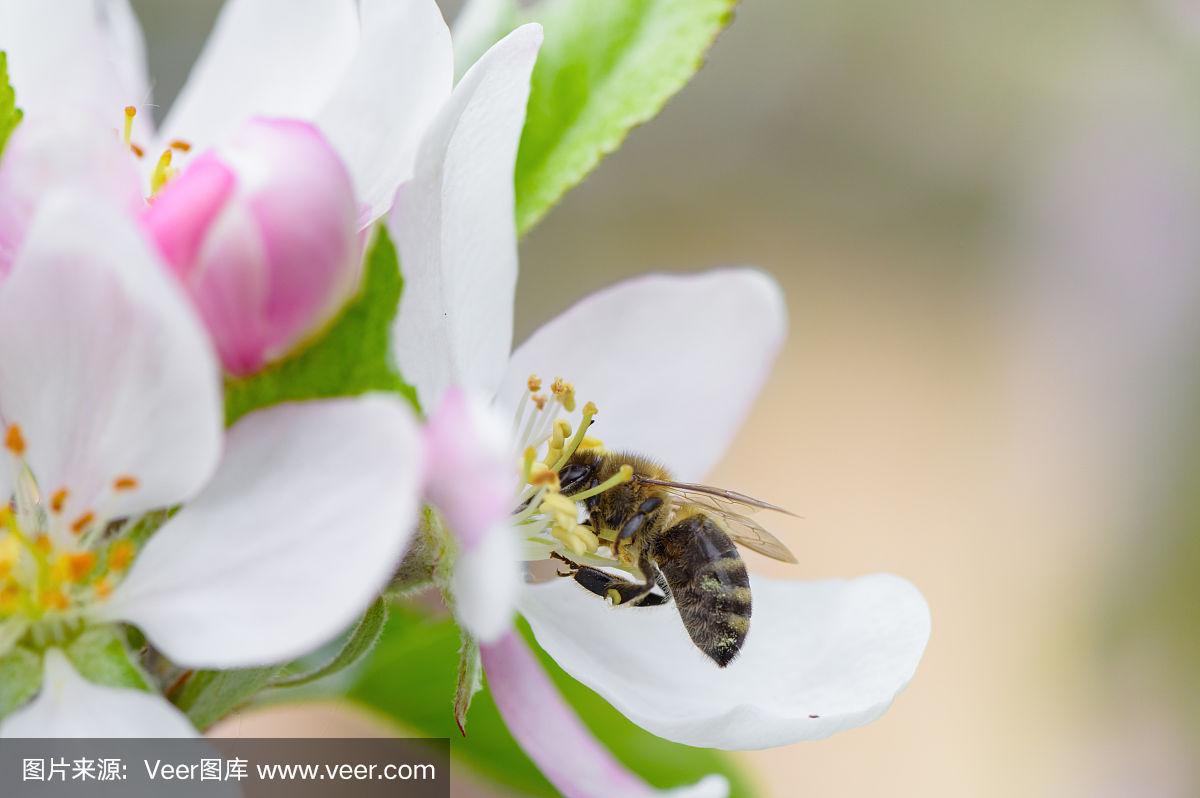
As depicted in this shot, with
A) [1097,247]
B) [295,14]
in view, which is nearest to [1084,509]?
[1097,247]

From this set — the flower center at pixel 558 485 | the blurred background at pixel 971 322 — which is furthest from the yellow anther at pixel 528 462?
the blurred background at pixel 971 322

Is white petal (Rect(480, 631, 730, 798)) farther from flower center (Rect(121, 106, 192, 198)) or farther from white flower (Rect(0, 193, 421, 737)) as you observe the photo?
flower center (Rect(121, 106, 192, 198))

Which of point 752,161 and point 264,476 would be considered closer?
point 264,476

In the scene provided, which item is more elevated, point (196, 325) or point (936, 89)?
point (196, 325)

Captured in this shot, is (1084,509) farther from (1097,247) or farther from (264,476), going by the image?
(264,476)

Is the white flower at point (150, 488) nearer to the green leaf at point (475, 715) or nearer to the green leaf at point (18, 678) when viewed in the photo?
the green leaf at point (18, 678)

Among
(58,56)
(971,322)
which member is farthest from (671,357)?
(971,322)

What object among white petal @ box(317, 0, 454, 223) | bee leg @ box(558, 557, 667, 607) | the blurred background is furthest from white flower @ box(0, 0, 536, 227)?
the blurred background
